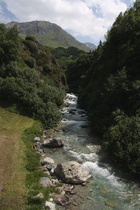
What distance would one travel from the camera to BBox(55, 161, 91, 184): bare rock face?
16641 mm

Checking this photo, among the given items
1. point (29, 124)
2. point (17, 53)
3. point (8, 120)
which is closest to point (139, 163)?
point (29, 124)

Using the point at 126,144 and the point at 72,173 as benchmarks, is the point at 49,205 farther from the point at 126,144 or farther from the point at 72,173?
the point at 126,144

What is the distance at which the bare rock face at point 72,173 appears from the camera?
16641 mm

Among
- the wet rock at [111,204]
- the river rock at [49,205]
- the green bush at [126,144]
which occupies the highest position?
the green bush at [126,144]

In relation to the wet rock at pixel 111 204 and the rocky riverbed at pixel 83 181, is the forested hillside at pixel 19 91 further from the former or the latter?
the wet rock at pixel 111 204

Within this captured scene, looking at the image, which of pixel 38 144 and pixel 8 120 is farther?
pixel 8 120

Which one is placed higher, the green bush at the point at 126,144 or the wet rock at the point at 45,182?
the green bush at the point at 126,144

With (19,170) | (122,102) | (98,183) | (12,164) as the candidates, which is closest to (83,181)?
(98,183)

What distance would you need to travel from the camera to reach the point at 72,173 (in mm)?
17094

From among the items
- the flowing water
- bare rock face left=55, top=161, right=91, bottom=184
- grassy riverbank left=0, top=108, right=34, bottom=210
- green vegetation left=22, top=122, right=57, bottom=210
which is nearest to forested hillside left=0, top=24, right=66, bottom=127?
grassy riverbank left=0, top=108, right=34, bottom=210

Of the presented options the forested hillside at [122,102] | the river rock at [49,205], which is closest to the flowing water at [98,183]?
the forested hillside at [122,102]

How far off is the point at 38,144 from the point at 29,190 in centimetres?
1035

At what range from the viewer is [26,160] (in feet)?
62.8

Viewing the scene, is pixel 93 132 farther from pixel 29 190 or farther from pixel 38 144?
pixel 29 190
